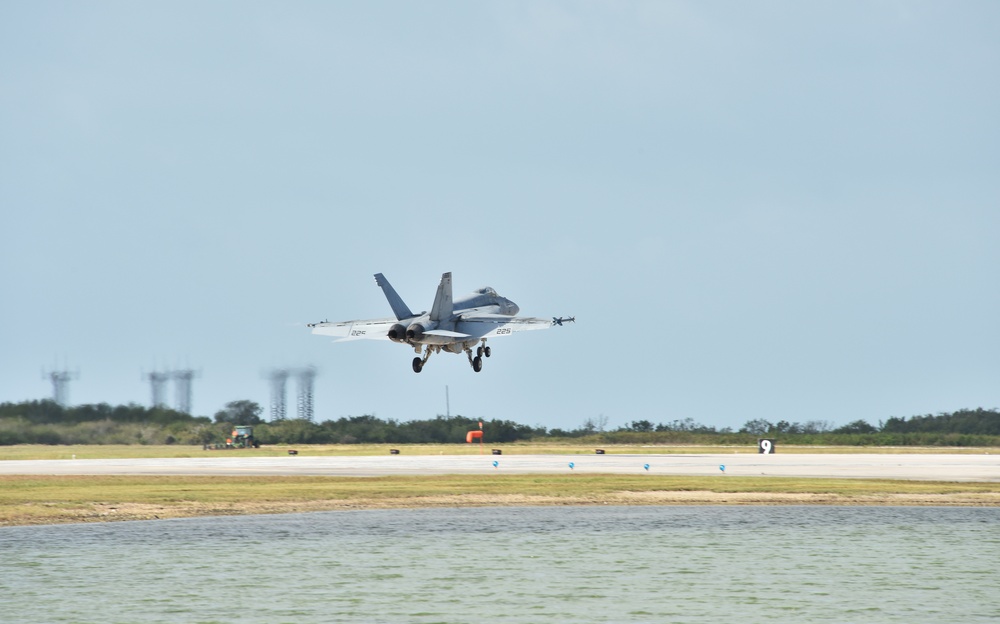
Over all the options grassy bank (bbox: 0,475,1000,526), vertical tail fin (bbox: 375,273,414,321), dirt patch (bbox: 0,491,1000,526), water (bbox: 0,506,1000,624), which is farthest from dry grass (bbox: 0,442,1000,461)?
water (bbox: 0,506,1000,624)

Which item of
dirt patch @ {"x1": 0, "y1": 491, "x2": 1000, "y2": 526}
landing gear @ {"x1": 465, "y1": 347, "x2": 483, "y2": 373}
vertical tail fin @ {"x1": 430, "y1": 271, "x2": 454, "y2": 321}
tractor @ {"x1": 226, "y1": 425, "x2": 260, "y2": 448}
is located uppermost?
vertical tail fin @ {"x1": 430, "y1": 271, "x2": 454, "y2": 321}

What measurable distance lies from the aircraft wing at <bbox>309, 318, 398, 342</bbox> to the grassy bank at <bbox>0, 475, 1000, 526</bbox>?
12130 mm

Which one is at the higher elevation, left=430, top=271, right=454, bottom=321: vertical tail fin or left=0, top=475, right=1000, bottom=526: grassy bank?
left=430, top=271, right=454, bottom=321: vertical tail fin

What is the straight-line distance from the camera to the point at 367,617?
1031 inches

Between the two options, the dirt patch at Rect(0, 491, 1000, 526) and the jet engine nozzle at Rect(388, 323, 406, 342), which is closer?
the dirt patch at Rect(0, 491, 1000, 526)

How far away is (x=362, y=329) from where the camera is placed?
246 feet

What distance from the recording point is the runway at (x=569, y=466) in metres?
68.4

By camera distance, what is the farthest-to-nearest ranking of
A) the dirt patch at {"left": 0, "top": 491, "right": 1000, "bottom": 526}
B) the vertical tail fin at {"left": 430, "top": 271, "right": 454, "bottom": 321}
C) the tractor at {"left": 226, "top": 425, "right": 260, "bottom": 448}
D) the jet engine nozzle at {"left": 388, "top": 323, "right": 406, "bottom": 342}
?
1. the tractor at {"left": 226, "top": 425, "right": 260, "bottom": 448}
2. the vertical tail fin at {"left": 430, "top": 271, "right": 454, "bottom": 321}
3. the jet engine nozzle at {"left": 388, "top": 323, "right": 406, "bottom": 342}
4. the dirt patch at {"left": 0, "top": 491, "right": 1000, "bottom": 526}

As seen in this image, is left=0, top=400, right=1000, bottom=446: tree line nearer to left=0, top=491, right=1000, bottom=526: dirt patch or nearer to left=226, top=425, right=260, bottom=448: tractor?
left=226, top=425, right=260, bottom=448: tractor

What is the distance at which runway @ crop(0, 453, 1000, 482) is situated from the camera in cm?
6838

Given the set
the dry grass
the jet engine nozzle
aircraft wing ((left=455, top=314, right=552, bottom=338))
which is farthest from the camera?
the dry grass

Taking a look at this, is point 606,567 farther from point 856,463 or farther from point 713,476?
point 856,463

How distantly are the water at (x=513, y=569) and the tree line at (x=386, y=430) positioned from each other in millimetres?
58355

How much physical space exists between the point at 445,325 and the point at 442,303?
56.6 inches
